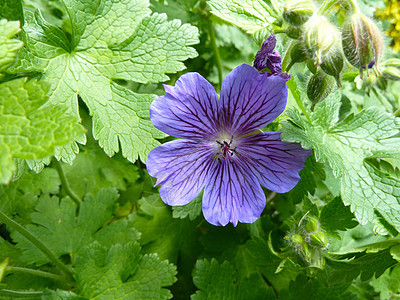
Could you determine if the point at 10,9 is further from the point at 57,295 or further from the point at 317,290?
the point at 317,290

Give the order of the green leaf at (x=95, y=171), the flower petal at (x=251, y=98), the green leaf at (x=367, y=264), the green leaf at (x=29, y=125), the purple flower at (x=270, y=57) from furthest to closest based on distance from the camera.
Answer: the green leaf at (x=95, y=171)
the green leaf at (x=367, y=264)
the purple flower at (x=270, y=57)
the flower petal at (x=251, y=98)
the green leaf at (x=29, y=125)

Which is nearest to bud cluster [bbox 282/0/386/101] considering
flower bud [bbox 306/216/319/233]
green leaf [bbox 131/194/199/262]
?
flower bud [bbox 306/216/319/233]

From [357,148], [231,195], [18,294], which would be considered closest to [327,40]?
[357,148]

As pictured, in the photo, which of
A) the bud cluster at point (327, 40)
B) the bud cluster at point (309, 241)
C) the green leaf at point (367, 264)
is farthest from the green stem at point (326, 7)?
the green leaf at point (367, 264)

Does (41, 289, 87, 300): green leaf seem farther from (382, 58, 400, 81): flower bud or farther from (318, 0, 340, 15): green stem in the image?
(382, 58, 400, 81): flower bud

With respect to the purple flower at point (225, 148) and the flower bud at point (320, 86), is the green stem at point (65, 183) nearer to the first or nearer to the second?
the purple flower at point (225, 148)

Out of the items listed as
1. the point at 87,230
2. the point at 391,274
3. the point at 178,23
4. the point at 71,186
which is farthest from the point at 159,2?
the point at 391,274
